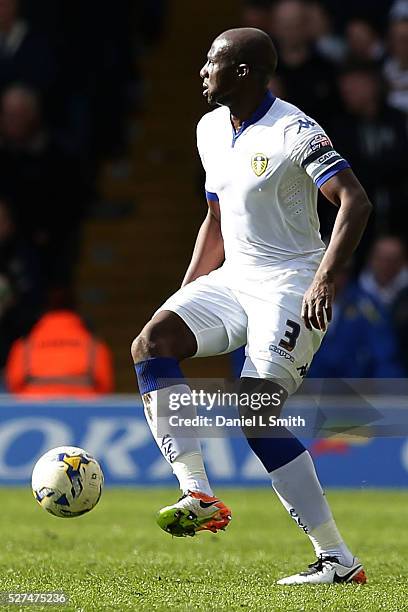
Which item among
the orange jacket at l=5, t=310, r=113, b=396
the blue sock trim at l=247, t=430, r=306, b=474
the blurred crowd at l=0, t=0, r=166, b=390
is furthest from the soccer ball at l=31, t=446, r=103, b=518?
the blurred crowd at l=0, t=0, r=166, b=390

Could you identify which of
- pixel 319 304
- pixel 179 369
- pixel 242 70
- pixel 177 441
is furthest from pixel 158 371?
pixel 242 70

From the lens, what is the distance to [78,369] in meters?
12.5

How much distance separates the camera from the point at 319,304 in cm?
588

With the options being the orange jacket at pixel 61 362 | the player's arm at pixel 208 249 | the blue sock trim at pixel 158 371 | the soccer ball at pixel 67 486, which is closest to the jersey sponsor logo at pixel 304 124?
the player's arm at pixel 208 249

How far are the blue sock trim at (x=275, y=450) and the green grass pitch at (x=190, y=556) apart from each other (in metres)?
0.55

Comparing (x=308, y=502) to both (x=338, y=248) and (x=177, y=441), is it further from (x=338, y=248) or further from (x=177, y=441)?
(x=338, y=248)

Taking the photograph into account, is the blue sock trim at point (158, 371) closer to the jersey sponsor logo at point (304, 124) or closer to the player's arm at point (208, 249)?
the player's arm at point (208, 249)

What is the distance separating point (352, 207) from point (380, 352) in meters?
6.90

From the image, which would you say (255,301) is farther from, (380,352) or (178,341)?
(380,352)

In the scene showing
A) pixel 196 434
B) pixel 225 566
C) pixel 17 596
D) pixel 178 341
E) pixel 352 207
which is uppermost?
pixel 352 207

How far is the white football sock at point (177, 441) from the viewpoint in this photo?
20.1 ft

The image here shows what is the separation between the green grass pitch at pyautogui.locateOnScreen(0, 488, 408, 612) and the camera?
19.2 ft

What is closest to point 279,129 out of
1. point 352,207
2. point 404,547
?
point 352,207

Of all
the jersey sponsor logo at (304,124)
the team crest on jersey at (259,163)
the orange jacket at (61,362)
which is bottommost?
the orange jacket at (61,362)
